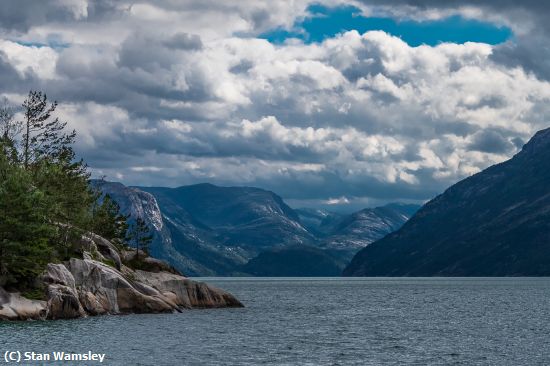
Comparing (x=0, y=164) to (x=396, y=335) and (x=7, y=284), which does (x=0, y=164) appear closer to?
(x=7, y=284)

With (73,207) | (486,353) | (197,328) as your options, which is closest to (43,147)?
(73,207)

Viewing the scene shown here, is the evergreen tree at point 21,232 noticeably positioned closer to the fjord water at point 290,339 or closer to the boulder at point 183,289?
the fjord water at point 290,339

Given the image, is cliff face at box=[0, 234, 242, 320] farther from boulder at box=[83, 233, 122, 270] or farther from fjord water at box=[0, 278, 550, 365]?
fjord water at box=[0, 278, 550, 365]

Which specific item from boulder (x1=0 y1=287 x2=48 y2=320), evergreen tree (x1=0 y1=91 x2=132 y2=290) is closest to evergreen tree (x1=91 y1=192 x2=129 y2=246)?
evergreen tree (x1=0 y1=91 x2=132 y2=290)

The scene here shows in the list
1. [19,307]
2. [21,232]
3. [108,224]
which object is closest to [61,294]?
[19,307]

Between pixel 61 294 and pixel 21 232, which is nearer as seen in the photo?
pixel 61 294

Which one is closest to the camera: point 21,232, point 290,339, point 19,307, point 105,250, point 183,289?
point 290,339

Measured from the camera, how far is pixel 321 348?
260 ft

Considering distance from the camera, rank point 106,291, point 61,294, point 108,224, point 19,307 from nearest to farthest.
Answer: point 19,307
point 61,294
point 106,291
point 108,224

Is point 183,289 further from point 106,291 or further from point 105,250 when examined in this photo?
point 106,291

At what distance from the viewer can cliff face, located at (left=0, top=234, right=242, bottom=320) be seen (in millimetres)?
97062

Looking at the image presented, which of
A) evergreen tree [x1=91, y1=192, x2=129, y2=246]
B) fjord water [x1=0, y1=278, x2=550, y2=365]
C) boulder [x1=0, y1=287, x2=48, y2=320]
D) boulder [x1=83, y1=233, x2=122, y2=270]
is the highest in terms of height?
evergreen tree [x1=91, y1=192, x2=129, y2=246]

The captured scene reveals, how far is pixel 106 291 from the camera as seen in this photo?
113 m

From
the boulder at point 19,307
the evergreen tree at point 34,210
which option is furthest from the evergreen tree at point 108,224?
the boulder at point 19,307
